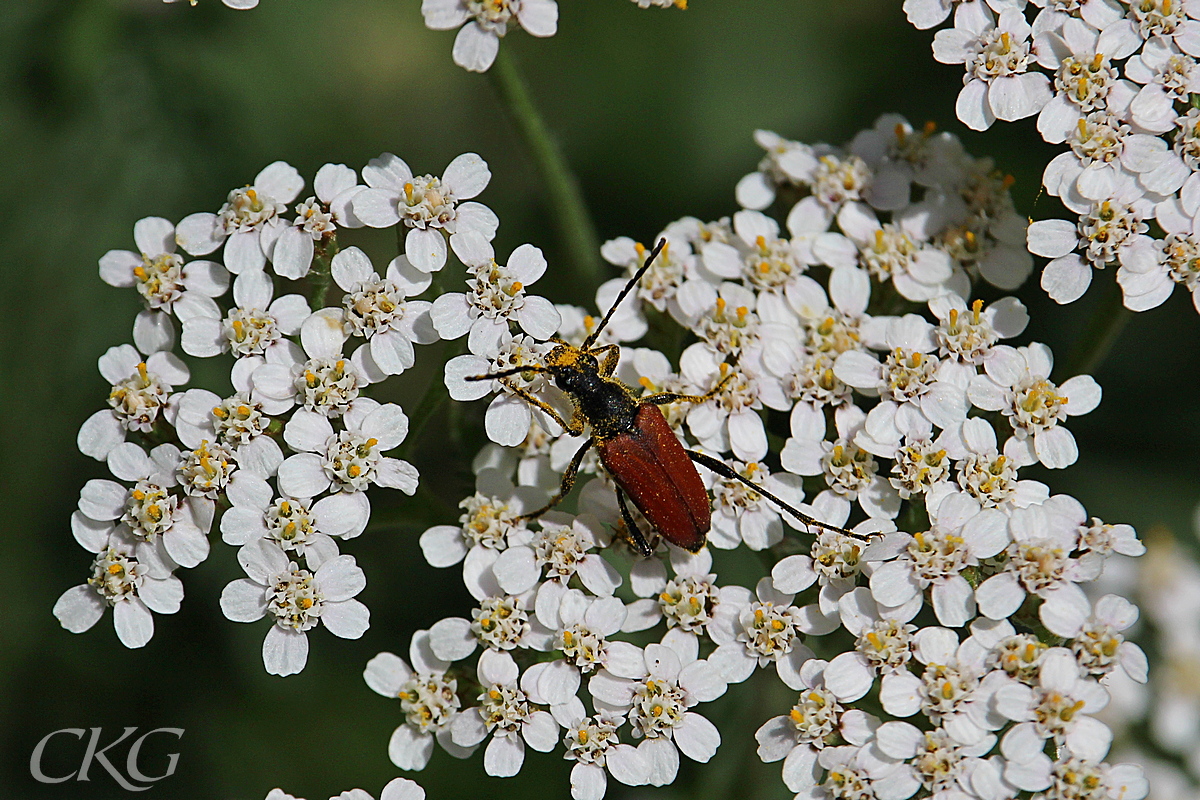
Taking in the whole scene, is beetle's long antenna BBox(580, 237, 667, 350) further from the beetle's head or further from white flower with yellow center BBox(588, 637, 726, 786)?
white flower with yellow center BBox(588, 637, 726, 786)

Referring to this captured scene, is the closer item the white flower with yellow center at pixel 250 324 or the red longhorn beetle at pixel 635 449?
the red longhorn beetle at pixel 635 449

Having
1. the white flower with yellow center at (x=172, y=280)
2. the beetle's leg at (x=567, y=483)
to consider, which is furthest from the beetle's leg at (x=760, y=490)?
the white flower with yellow center at (x=172, y=280)

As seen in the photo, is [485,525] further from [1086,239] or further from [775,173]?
[1086,239]

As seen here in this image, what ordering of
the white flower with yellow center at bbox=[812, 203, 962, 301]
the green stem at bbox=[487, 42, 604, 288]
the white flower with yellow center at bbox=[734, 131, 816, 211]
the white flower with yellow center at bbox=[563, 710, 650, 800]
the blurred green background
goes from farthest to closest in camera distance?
the blurred green background
the white flower with yellow center at bbox=[734, 131, 816, 211]
the green stem at bbox=[487, 42, 604, 288]
the white flower with yellow center at bbox=[812, 203, 962, 301]
the white flower with yellow center at bbox=[563, 710, 650, 800]

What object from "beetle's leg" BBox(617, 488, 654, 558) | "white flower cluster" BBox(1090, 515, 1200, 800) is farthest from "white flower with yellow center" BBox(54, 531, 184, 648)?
"white flower cluster" BBox(1090, 515, 1200, 800)

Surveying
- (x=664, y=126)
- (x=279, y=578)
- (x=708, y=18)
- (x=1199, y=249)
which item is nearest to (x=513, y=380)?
(x=279, y=578)

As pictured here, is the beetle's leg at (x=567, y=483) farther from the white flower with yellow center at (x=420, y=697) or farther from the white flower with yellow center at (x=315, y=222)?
the white flower with yellow center at (x=315, y=222)

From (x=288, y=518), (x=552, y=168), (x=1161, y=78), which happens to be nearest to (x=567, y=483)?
(x=288, y=518)
